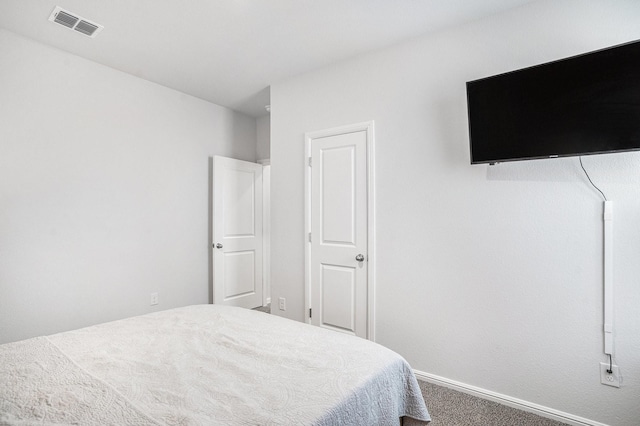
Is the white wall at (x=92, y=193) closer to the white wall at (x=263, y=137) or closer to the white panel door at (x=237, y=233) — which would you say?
the white panel door at (x=237, y=233)

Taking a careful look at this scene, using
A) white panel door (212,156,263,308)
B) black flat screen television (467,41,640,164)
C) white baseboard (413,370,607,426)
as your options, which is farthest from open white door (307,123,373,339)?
white panel door (212,156,263,308)

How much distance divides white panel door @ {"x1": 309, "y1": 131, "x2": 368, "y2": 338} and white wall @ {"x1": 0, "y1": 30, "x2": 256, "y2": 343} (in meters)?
1.58

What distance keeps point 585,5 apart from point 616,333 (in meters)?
1.96

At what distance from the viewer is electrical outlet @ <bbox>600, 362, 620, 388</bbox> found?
6.05ft

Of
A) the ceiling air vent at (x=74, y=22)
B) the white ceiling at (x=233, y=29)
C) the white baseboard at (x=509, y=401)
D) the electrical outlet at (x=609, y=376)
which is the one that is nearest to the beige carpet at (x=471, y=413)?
the white baseboard at (x=509, y=401)

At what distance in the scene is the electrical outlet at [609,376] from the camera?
1843mm

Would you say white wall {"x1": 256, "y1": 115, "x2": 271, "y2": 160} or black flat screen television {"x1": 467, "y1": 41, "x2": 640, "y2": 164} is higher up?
white wall {"x1": 256, "y1": 115, "x2": 271, "y2": 160}

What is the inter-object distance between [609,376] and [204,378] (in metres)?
2.24

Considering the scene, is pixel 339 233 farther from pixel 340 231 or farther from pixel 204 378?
pixel 204 378

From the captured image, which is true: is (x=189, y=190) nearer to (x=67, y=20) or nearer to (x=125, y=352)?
(x=67, y=20)

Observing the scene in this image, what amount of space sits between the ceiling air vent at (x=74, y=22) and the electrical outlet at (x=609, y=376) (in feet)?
13.3

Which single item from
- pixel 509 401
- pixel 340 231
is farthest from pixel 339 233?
pixel 509 401

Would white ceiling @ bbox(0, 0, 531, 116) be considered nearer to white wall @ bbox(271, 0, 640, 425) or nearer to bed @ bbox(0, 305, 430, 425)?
white wall @ bbox(271, 0, 640, 425)

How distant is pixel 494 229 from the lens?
2229 mm
